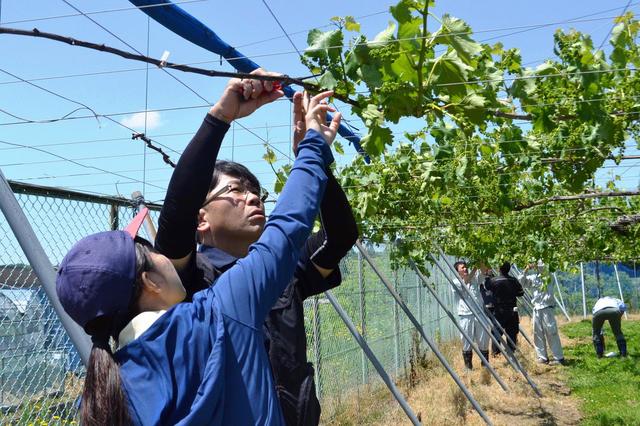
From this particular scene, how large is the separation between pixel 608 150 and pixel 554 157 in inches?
13.9

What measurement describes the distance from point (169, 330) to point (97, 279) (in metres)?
0.16

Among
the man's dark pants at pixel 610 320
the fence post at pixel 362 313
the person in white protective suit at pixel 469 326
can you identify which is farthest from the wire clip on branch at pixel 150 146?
the man's dark pants at pixel 610 320

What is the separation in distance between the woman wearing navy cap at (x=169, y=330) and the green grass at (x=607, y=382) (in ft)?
21.8

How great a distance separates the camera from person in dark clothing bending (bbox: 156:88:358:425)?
1.86m

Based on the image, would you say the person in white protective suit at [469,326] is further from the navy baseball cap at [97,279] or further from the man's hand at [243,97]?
the navy baseball cap at [97,279]

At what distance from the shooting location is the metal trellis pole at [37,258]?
6.51 feet

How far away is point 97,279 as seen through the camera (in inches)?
51.1

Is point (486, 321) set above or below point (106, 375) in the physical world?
below

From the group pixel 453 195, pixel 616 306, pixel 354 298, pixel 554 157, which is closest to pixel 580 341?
pixel 616 306

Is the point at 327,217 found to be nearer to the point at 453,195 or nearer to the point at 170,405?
the point at 170,405

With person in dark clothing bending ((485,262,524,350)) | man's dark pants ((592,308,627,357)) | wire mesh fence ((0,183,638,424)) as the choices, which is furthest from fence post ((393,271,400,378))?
man's dark pants ((592,308,627,357))

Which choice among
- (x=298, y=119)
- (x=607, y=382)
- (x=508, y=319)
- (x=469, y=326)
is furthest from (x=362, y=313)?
(x=298, y=119)

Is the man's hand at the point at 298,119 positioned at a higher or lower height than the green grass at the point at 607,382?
higher

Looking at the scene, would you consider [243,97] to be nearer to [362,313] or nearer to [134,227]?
[134,227]
